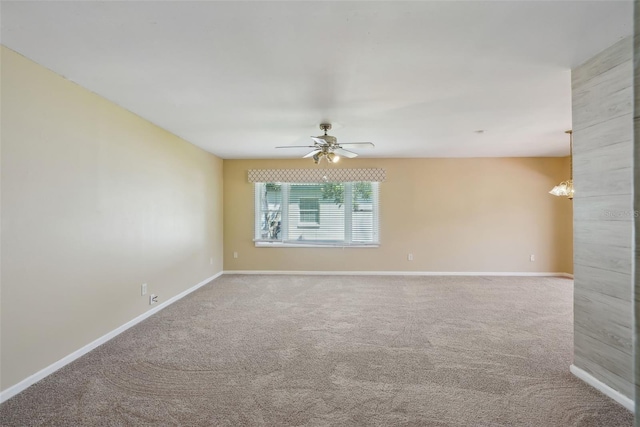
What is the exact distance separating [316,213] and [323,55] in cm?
426

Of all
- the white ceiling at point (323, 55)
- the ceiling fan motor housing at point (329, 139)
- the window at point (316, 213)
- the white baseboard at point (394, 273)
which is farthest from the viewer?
the window at point (316, 213)

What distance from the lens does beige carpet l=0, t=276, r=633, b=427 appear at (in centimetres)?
186

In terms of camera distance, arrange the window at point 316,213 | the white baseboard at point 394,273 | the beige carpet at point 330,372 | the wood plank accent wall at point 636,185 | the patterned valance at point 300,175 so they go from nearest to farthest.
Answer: the wood plank accent wall at point 636,185, the beige carpet at point 330,372, the white baseboard at point 394,273, the patterned valance at point 300,175, the window at point 316,213

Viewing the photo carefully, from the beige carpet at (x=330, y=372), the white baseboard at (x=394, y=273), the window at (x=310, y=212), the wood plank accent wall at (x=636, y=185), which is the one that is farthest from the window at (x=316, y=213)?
the wood plank accent wall at (x=636, y=185)

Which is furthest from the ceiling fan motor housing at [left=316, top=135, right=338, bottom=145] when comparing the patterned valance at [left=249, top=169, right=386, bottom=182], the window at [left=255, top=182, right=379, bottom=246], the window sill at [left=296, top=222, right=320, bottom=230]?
the window sill at [left=296, top=222, right=320, bottom=230]

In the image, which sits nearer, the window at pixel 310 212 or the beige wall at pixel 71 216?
the beige wall at pixel 71 216

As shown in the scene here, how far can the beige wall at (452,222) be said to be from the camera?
19.6 ft

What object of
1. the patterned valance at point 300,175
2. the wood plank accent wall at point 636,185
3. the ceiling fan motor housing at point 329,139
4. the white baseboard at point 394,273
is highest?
the ceiling fan motor housing at point 329,139

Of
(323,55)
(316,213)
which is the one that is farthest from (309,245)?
(323,55)

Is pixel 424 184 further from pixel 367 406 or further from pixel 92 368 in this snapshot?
pixel 92 368

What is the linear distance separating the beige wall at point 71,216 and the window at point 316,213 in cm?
230

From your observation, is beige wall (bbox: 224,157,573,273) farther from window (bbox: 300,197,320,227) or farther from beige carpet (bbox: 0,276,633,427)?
beige carpet (bbox: 0,276,633,427)

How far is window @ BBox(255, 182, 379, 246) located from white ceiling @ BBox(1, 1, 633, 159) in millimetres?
2592

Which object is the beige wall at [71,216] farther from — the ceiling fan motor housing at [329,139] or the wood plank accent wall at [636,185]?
the wood plank accent wall at [636,185]
